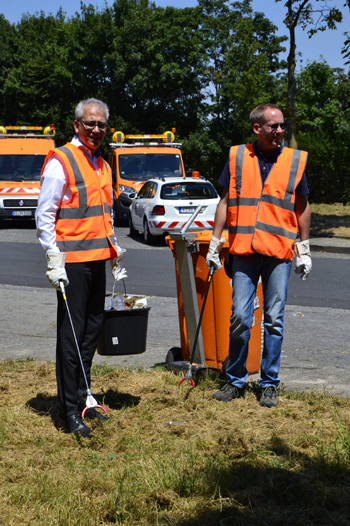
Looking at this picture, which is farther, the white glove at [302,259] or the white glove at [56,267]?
the white glove at [302,259]

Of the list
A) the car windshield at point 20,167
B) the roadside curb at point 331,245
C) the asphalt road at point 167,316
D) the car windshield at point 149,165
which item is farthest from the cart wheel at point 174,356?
the car windshield at point 20,167

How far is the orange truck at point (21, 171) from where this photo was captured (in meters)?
18.3

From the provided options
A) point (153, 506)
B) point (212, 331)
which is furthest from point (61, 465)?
point (212, 331)

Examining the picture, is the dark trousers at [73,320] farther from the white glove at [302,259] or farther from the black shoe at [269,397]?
the white glove at [302,259]

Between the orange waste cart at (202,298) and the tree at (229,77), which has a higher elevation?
the tree at (229,77)

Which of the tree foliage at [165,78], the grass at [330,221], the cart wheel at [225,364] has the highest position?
the tree foliage at [165,78]

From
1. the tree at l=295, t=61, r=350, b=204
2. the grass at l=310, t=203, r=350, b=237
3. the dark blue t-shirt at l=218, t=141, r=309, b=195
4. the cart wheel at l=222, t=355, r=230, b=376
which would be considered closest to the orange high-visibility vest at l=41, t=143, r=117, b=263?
the dark blue t-shirt at l=218, t=141, r=309, b=195

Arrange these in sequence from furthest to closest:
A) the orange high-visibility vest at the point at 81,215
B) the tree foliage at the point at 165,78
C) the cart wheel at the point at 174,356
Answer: the tree foliage at the point at 165,78
the cart wheel at the point at 174,356
the orange high-visibility vest at the point at 81,215

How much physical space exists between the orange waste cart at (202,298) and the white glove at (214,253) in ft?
0.79

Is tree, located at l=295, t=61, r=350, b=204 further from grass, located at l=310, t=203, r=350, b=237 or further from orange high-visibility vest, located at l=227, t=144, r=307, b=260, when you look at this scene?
orange high-visibility vest, located at l=227, t=144, r=307, b=260

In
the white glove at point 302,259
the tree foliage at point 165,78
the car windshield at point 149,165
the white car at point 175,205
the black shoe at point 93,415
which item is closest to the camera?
the black shoe at point 93,415

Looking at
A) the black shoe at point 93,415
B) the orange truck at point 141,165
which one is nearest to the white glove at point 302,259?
the black shoe at point 93,415

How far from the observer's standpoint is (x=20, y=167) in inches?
753

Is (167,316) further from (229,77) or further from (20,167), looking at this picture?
(229,77)
